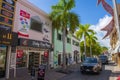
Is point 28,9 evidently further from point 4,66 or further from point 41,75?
point 41,75

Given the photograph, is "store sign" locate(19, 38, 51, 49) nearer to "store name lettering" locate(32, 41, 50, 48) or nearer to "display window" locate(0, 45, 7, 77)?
"store name lettering" locate(32, 41, 50, 48)

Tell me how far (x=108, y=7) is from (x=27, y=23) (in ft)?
35.1

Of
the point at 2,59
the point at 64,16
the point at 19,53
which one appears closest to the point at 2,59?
the point at 2,59

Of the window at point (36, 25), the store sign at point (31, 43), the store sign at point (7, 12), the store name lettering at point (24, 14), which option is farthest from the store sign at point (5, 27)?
the window at point (36, 25)

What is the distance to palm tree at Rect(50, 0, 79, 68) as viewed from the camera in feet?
73.2

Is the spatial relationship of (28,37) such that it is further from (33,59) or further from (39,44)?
(33,59)

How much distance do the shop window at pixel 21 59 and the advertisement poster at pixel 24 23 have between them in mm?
1799

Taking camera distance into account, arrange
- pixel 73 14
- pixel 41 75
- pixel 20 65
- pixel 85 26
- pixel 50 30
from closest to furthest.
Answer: pixel 41 75 < pixel 20 65 < pixel 73 14 < pixel 50 30 < pixel 85 26

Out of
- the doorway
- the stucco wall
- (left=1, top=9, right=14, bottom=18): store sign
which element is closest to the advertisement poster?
the stucco wall

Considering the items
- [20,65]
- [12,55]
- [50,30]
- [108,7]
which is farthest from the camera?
[50,30]

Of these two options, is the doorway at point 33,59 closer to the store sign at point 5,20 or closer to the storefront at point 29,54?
the storefront at point 29,54

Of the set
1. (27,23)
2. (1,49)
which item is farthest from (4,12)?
(27,23)

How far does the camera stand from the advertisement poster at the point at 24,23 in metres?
16.9

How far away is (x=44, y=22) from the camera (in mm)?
22562
